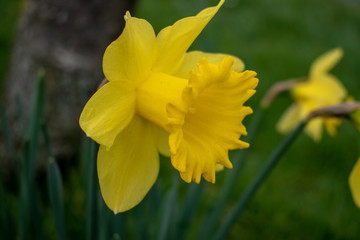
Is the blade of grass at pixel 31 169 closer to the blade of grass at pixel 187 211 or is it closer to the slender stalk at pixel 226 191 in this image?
the blade of grass at pixel 187 211

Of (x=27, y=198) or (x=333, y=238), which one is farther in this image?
(x=333, y=238)

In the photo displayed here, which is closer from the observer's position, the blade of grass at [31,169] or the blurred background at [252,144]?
the blade of grass at [31,169]

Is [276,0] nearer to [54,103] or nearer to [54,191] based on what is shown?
[54,103]

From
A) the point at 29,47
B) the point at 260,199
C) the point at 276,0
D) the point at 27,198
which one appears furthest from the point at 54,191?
the point at 276,0

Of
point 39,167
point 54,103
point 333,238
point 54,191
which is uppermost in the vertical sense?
point 54,191

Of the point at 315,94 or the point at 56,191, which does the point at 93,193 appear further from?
the point at 315,94

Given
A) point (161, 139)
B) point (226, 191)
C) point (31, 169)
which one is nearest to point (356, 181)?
point (226, 191)

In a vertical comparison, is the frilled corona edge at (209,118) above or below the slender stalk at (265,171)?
above

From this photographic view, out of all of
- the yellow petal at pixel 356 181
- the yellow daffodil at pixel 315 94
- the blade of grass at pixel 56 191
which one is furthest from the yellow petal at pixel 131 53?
the yellow daffodil at pixel 315 94
